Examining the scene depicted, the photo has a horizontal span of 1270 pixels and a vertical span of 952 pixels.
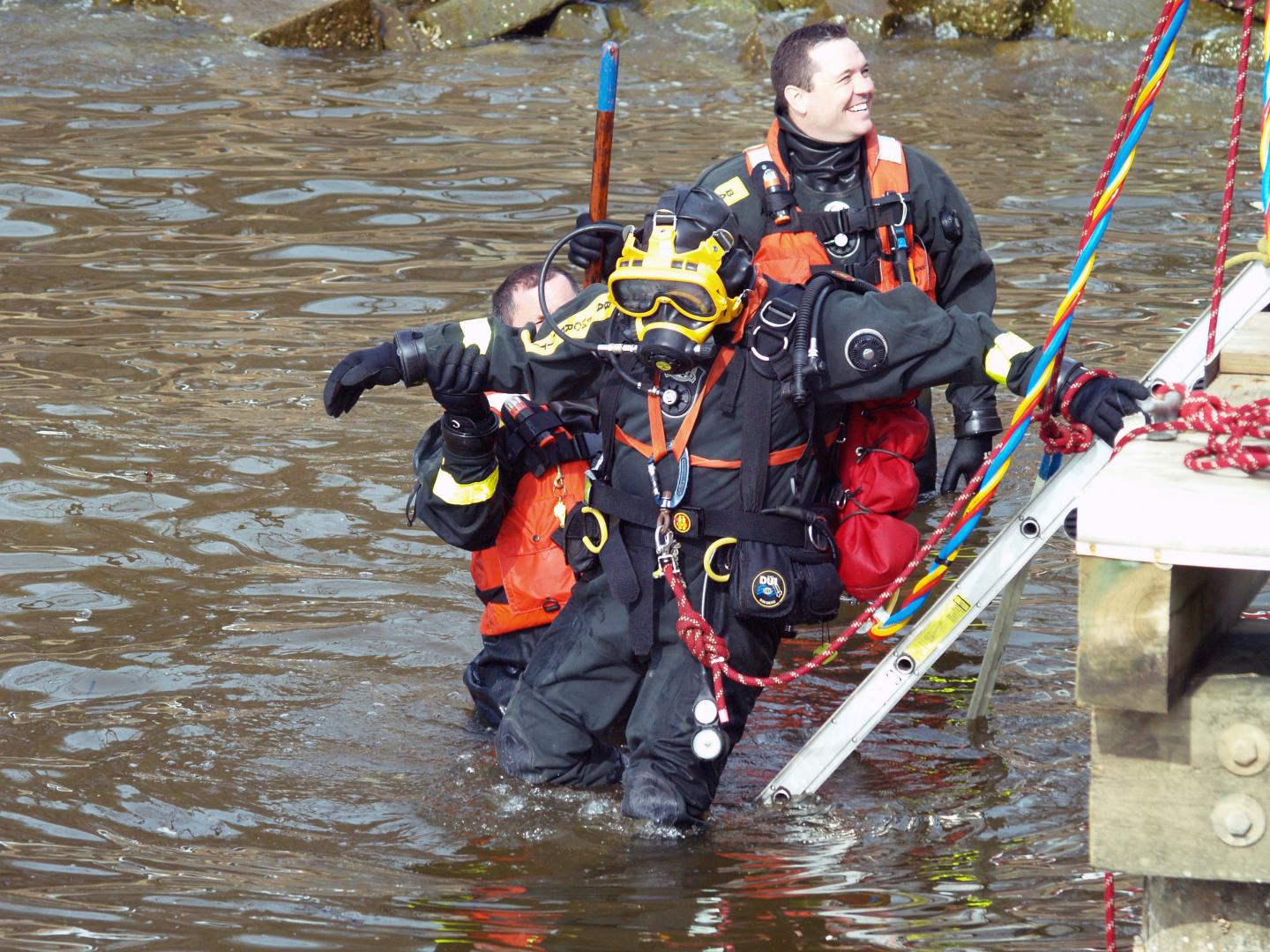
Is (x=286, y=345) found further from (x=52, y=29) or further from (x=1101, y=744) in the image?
(x=52, y=29)

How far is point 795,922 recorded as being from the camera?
371cm

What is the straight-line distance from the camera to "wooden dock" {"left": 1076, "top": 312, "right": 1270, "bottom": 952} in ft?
9.00

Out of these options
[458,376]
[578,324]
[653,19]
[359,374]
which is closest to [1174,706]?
[578,324]

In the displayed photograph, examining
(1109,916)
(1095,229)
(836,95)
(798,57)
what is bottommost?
(1109,916)

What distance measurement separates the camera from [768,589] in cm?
414

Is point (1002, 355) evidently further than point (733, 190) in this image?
No

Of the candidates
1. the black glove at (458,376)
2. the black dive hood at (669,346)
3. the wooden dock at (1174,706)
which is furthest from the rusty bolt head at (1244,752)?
the black glove at (458,376)

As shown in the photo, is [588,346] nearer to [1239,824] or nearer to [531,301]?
[531,301]

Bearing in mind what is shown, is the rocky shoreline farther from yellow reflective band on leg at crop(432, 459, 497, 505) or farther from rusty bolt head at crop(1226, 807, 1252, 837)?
rusty bolt head at crop(1226, 807, 1252, 837)

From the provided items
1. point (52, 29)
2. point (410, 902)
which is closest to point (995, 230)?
point (410, 902)

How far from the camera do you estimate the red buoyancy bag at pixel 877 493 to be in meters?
4.47

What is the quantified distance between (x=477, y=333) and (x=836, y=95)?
1678 mm

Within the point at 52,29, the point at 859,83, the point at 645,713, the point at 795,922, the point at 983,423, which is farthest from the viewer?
the point at 52,29

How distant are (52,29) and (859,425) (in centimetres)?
1338
